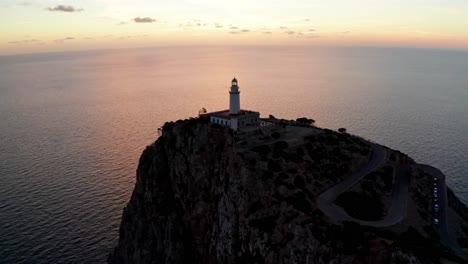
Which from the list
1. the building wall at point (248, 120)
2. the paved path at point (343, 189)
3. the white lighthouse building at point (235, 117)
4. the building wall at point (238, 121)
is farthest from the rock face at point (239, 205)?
the building wall at point (248, 120)

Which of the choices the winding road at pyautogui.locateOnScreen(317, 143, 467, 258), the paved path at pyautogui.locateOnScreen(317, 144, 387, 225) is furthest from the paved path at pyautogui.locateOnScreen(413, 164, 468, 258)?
the paved path at pyautogui.locateOnScreen(317, 144, 387, 225)

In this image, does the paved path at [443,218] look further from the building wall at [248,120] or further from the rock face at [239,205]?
the building wall at [248,120]

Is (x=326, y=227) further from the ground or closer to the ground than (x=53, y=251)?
further from the ground

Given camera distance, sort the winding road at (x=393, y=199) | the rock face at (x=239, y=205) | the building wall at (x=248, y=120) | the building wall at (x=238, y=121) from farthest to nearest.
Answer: the building wall at (x=248, y=120), the building wall at (x=238, y=121), the winding road at (x=393, y=199), the rock face at (x=239, y=205)

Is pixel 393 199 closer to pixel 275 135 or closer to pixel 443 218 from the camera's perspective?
pixel 443 218

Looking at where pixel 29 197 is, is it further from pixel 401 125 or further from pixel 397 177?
pixel 401 125

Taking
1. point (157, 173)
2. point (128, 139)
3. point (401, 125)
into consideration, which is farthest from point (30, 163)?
point (401, 125)

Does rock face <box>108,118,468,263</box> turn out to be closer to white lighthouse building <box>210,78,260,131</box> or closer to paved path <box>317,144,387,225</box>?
paved path <box>317,144,387,225</box>

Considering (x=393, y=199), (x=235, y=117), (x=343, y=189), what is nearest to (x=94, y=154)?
(x=235, y=117)
